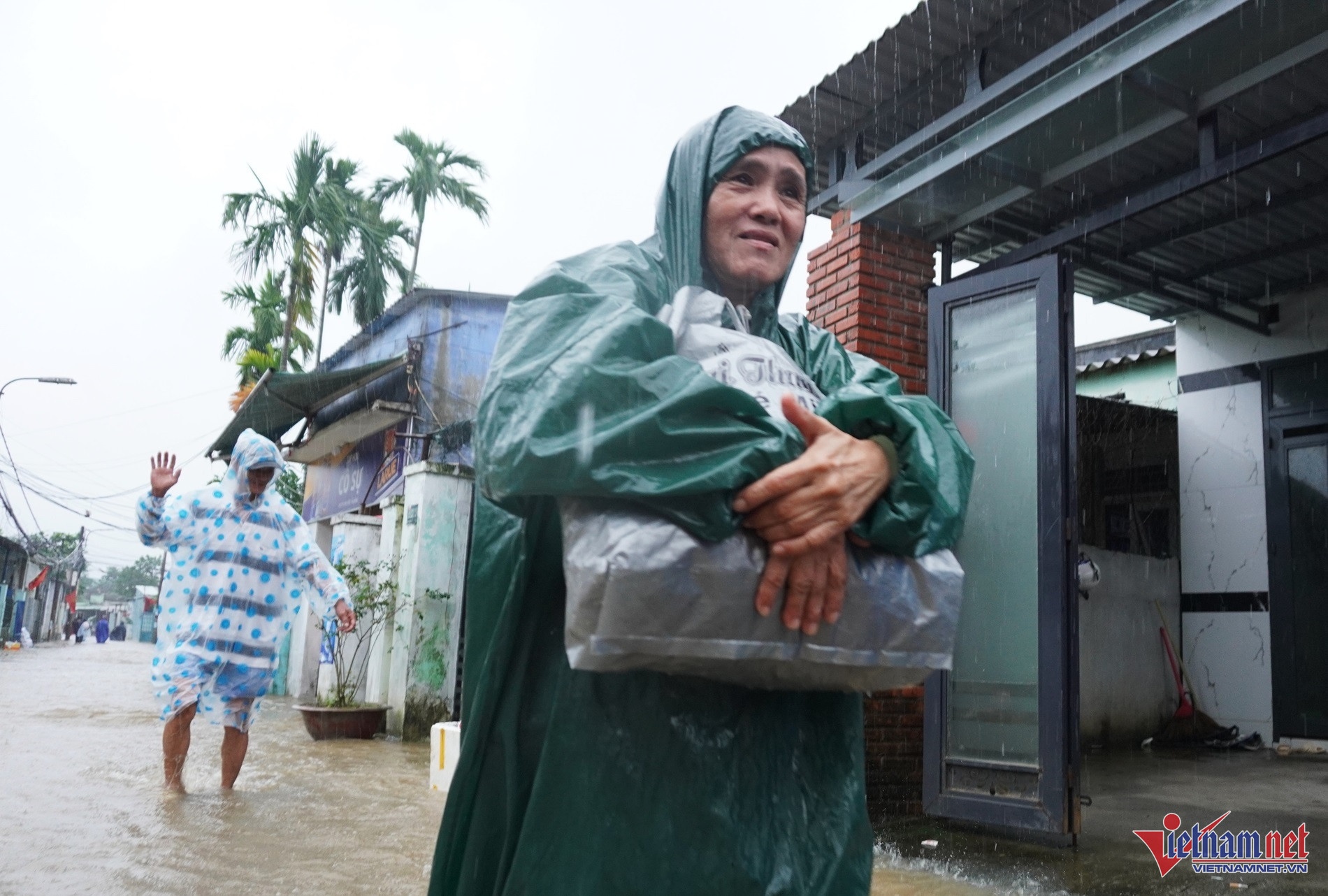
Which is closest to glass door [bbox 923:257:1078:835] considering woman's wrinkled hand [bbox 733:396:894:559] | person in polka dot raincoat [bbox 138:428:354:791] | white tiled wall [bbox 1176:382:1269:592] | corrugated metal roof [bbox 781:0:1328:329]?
corrugated metal roof [bbox 781:0:1328:329]

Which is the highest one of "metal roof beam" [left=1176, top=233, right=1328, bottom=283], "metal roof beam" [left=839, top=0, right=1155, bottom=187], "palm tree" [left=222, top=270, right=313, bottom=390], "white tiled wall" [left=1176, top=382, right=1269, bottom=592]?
"palm tree" [left=222, top=270, right=313, bottom=390]

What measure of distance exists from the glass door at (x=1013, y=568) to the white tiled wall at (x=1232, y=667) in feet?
16.1

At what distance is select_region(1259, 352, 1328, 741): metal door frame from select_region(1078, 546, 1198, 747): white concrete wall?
1.08 m

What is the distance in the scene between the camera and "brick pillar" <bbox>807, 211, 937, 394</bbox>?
585 centimetres

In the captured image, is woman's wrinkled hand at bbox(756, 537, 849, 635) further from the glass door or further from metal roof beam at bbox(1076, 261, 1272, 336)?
metal roof beam at bbox(1076, 261, 1272, 336)

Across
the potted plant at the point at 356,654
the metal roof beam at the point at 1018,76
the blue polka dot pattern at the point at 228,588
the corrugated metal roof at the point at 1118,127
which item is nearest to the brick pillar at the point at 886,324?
the corrugated metal roof at the point at 1118,127

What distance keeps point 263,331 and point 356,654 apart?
46.1 ft

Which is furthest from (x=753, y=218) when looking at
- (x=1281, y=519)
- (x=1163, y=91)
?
(x=1281, y=519)

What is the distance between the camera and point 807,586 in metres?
1.21

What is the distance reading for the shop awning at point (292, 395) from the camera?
1382cm

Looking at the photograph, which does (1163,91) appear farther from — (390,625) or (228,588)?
(390,625)

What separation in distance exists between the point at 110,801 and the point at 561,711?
16.9ft

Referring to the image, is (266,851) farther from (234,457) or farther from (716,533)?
(716,533)

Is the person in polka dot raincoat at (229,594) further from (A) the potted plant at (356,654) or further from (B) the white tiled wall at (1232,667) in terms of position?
(B) the white tiled wall at (1232,667)
